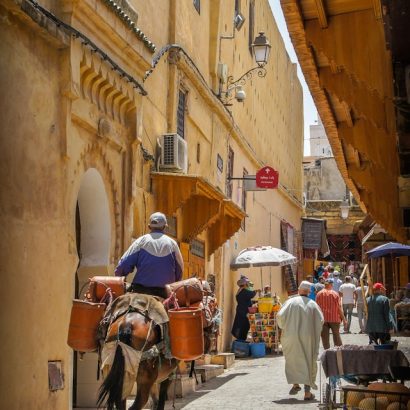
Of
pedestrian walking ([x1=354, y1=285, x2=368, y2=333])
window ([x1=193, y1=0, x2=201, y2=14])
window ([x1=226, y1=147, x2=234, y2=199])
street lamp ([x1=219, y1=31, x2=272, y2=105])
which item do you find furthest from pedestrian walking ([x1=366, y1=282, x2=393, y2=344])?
window ([x1=193, y1=0, x2=201, y2=14])

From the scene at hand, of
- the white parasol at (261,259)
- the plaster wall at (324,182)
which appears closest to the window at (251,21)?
the white parasol at (261,259)

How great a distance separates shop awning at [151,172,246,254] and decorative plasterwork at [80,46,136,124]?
72.6 inches

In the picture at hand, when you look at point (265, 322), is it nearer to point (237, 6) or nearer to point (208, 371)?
point (208, 371)

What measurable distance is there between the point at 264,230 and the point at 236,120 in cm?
642

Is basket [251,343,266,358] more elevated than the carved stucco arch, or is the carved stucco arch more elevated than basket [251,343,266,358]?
the carved stucco arch

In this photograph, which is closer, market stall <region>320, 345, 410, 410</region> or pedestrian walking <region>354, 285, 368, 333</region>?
market stall <region>320, 345, 410, 410</region>

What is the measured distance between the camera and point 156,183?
12.7 metres

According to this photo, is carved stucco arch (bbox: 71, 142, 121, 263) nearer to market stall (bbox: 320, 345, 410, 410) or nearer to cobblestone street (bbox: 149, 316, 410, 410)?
cobblestone street (bbox: 149, 316, 410, 410)

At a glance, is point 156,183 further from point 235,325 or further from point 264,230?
point 264,230

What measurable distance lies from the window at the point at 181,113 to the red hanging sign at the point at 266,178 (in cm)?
490

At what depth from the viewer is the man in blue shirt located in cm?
792

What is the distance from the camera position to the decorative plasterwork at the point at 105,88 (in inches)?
371

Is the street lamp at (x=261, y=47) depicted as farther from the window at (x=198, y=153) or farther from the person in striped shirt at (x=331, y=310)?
the person in striped shirt at (x=331, y=310)

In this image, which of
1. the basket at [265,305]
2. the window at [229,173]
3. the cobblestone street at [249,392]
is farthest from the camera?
the window at [229,173]
